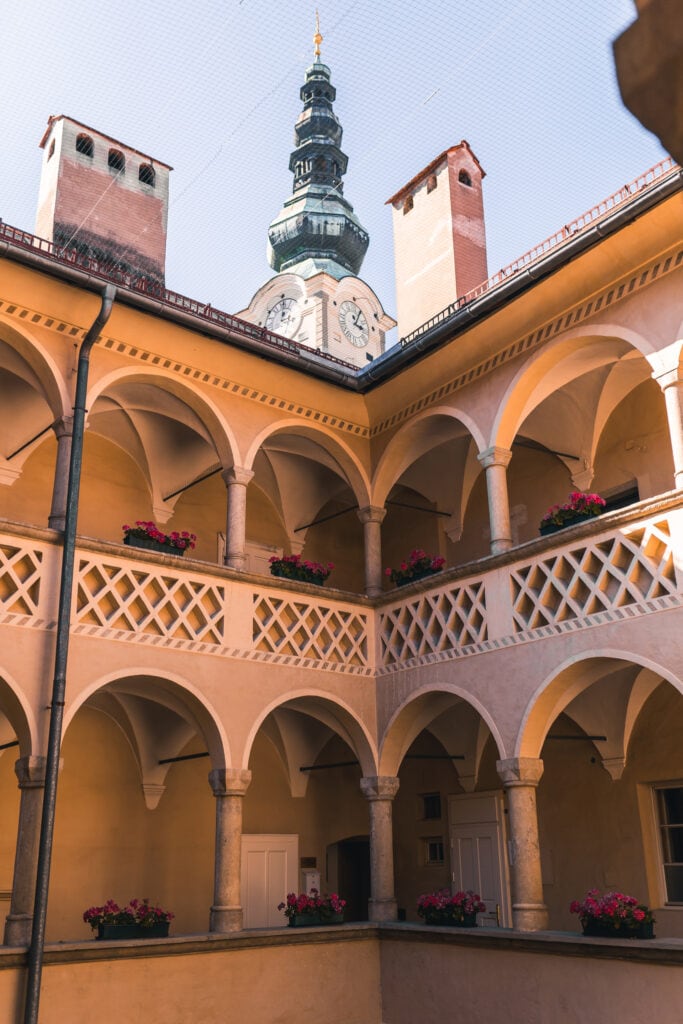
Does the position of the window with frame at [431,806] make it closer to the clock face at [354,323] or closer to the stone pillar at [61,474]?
the stone pillar at [61,474]

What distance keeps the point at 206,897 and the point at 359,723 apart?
11.7ft

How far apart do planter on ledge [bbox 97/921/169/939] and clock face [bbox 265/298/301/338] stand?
87.3 feet

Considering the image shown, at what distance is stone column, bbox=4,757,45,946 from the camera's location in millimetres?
8734

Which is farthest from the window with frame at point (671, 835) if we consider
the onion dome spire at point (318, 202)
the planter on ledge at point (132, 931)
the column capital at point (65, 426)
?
→ the onion dome spire at point (318, 202)

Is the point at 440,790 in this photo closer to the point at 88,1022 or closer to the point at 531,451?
the point at 531,451

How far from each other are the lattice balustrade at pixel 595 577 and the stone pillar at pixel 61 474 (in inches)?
183

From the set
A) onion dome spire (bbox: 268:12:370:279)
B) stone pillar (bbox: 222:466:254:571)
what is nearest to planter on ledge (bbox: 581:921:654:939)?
stone pillar (bbox: 222:466:254:571)

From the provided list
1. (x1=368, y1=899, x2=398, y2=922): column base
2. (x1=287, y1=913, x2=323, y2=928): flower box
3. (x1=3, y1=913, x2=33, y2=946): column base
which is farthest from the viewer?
(x1=368, y1=899, x2=398, y2=922): column base

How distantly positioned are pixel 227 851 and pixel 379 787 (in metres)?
2.15

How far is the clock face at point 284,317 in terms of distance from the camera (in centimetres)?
3500

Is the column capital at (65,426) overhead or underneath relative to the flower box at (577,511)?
overhead

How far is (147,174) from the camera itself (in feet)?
49.3

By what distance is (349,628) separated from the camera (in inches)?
479

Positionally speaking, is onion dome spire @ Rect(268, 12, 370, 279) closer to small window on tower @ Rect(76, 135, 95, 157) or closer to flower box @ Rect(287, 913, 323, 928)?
small window on tower @ Rect(76, 135, 95, 157)
